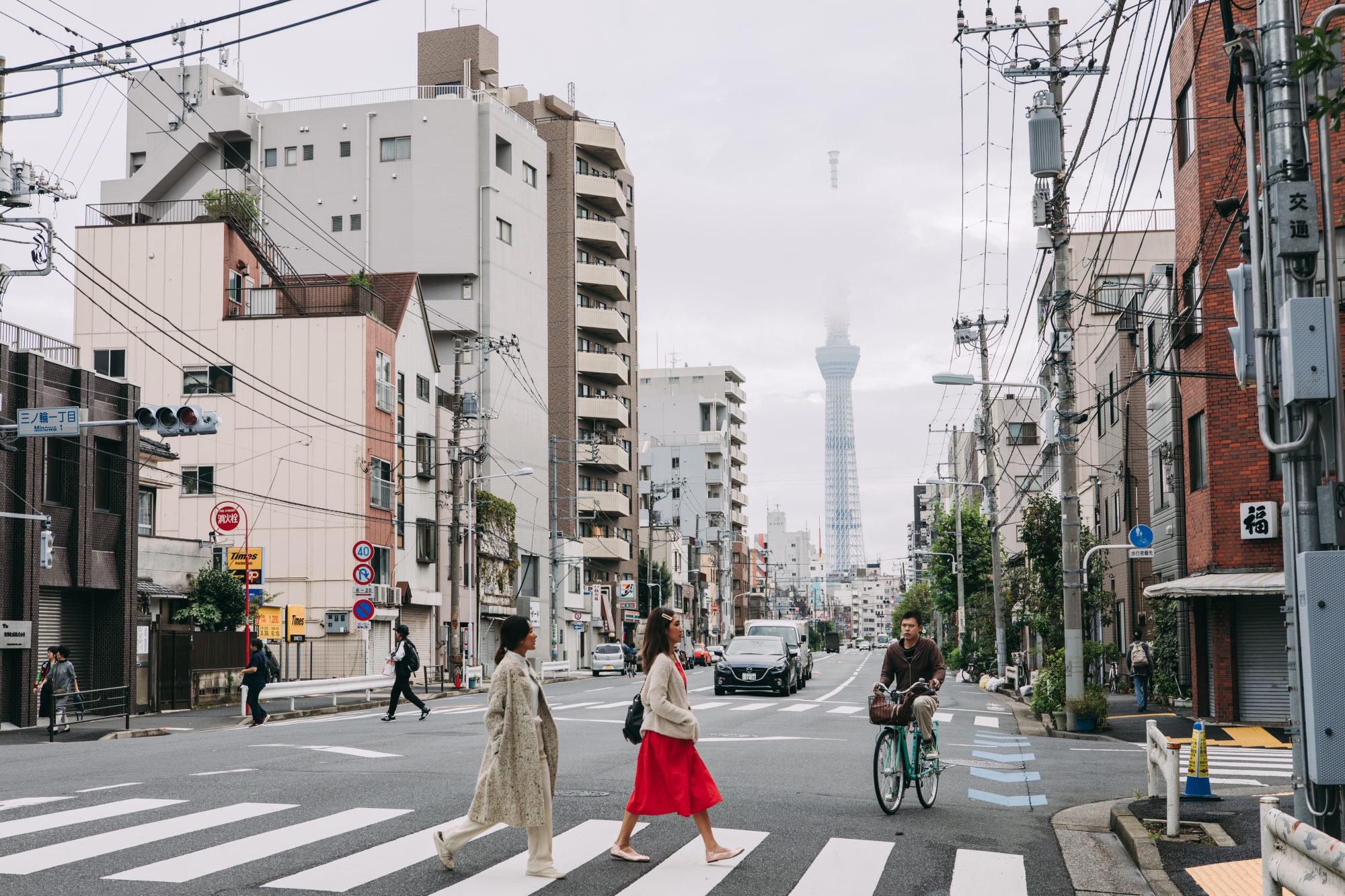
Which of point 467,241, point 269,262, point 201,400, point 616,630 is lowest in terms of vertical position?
point 616,630

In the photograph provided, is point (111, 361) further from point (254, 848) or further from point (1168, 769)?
point (1168, 769)

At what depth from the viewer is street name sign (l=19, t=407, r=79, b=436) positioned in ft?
71.3

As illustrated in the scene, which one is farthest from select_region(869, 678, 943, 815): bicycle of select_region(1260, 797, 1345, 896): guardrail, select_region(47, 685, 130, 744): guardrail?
select_region(47, 685, 130, 744): guardrail

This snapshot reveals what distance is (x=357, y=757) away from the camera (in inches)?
642

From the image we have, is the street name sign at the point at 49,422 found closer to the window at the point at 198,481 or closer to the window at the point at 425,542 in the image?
the window at the point at 198,481

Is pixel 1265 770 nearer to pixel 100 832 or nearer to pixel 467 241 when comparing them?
pixel 100 832

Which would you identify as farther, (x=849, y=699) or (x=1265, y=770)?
(x=849, y=699)

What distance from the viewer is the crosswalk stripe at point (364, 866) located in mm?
7875

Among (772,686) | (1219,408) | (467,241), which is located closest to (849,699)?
(772,686)

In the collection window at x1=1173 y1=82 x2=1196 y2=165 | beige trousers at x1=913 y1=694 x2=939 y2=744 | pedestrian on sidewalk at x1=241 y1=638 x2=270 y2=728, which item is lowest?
pedestrian on sidewalk at x1=241 y1=638 x2=270 y2=728

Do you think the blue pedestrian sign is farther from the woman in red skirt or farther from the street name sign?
the street name sign

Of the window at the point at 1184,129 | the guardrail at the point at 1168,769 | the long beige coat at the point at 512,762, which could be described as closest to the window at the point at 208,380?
the window at the point at 1184,129

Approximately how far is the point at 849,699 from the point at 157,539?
1934 cm

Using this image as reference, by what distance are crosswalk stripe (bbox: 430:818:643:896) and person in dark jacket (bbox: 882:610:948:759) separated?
271cm
